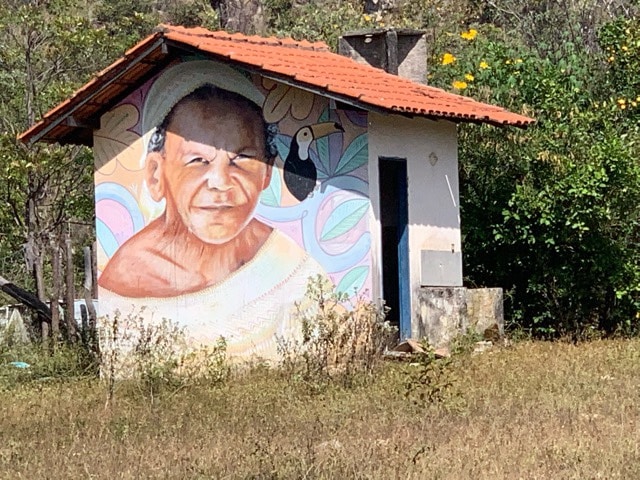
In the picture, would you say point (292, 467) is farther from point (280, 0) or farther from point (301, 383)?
point (280, 0)

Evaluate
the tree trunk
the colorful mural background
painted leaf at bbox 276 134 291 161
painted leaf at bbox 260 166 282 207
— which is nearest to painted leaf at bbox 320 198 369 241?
the colorful mural background

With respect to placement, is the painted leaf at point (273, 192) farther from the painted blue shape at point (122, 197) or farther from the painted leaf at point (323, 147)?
the painted blue shape at point (122, 197)

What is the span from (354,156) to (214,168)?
6.48ft

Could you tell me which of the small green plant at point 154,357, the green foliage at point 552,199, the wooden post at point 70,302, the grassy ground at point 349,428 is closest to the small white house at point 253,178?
the small green plant at point 154,357

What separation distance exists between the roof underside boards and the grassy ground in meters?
3.27

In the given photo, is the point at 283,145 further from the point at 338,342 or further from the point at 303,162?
the point at 338,342

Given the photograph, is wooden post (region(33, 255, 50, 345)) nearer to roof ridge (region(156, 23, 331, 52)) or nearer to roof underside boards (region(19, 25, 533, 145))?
roof underside boards (region(19, 25, 533, 145))

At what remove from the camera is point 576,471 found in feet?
24.2

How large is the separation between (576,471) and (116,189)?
938cm

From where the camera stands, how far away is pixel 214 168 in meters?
14.4

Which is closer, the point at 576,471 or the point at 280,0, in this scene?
the point at 576,471

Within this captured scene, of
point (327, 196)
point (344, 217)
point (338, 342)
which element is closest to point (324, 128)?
point (327, 196)

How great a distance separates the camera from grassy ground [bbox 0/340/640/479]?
776cm

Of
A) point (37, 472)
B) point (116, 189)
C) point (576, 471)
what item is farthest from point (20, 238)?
point (576, 471)
